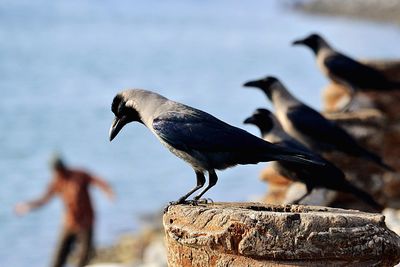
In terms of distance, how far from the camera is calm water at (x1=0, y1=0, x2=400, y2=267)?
21.6 m

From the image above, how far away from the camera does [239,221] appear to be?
5.91 metres

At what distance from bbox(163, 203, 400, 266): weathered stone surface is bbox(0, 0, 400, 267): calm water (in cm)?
1151

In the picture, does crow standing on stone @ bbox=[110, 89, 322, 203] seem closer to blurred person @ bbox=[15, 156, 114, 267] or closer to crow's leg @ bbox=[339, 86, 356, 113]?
crow's leg @ bbox=[339, 86, 356, 113]

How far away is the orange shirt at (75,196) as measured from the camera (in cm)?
1438

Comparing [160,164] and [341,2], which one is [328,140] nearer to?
[160,164]

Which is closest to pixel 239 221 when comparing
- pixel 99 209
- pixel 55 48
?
pixel 99 209

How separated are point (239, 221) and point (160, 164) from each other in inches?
778

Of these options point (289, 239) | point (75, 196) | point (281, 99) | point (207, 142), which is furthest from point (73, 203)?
point (289, 239)

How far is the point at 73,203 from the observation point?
14.5 m

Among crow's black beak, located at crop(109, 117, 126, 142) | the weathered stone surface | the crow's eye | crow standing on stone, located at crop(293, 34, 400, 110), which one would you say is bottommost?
the weathered stone surface

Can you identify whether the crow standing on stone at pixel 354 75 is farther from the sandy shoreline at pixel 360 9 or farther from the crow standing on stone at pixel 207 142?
the sandy shoreline at pixel 360 9

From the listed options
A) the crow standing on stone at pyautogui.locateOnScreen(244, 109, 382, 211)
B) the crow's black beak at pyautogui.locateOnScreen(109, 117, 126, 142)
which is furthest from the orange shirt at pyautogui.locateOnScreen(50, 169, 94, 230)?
the crow's black beak at pyautogui.locateOnScreen(109, 117, 126, 142)

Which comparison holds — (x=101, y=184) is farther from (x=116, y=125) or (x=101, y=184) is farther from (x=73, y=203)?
(x=116, y=125)

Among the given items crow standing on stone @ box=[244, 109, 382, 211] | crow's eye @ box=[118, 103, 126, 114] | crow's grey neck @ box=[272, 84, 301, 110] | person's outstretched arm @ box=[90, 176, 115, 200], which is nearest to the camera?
crow's eye @ box=[118, 103, 126, 114]
